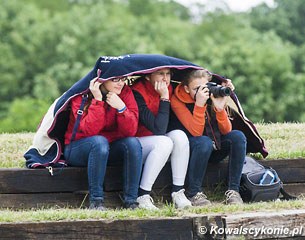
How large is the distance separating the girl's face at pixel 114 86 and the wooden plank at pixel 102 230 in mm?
1148

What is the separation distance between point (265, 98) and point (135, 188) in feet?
85.1

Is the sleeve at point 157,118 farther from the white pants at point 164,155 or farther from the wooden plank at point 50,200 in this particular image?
the wooden plank at point 50,200

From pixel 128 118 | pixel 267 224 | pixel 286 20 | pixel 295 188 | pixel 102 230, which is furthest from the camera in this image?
pixel 286 20

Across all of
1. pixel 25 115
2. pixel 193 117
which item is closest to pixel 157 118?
pixel 193 117

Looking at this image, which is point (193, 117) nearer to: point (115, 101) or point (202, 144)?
point (202, 144)

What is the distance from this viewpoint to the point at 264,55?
3550 centimetres

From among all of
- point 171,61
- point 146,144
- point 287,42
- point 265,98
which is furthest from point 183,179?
point 287,42

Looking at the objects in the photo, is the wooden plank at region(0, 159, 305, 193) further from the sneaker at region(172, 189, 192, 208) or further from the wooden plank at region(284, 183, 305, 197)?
the wooden plank at region(284, 183, 305, 197)

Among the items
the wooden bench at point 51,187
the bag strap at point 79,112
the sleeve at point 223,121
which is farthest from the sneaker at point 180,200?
the bag strap at point 79,112

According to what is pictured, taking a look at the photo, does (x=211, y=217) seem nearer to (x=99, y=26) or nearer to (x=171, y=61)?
(x=171, y=61)

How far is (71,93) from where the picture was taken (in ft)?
23.0

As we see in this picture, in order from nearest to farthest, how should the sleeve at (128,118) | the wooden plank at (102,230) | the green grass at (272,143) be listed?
1. the wooden plank at (102,230)
2. the sleeve at (128,118)
3. the green grass at (272,143)

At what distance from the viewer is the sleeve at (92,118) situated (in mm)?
6828

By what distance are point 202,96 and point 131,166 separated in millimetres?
847
